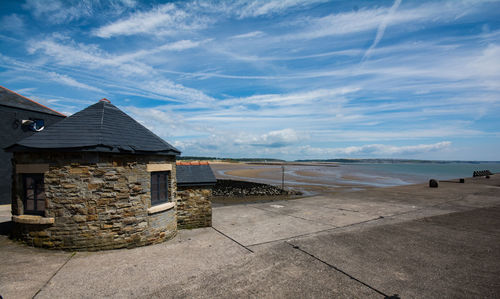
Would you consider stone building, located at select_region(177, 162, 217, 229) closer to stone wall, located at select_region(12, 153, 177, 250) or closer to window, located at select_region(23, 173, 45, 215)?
stone wall, located at select_region(12, 153, 177, 250)

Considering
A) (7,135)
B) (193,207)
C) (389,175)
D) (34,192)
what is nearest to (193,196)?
(193,207)

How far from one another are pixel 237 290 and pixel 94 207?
4991 millimetres

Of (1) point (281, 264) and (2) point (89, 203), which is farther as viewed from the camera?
(2) point (89, 203)

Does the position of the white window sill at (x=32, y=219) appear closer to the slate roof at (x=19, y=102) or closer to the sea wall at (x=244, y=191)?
the slate roof at (x=19, y=102)

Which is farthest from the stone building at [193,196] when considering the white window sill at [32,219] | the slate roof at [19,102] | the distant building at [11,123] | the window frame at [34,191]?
the slate roof at [19,102]

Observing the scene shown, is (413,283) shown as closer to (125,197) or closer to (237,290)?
(237,290)

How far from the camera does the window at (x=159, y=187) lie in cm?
852

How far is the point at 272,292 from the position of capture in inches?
204

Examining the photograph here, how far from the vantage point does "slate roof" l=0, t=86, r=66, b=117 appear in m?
14.2

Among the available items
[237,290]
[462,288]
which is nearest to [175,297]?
[237,290]

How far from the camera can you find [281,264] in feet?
21.6

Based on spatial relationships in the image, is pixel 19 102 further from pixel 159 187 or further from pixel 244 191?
pixel 244 191

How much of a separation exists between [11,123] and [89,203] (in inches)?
489

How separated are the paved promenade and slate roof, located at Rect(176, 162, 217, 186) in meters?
2.03
